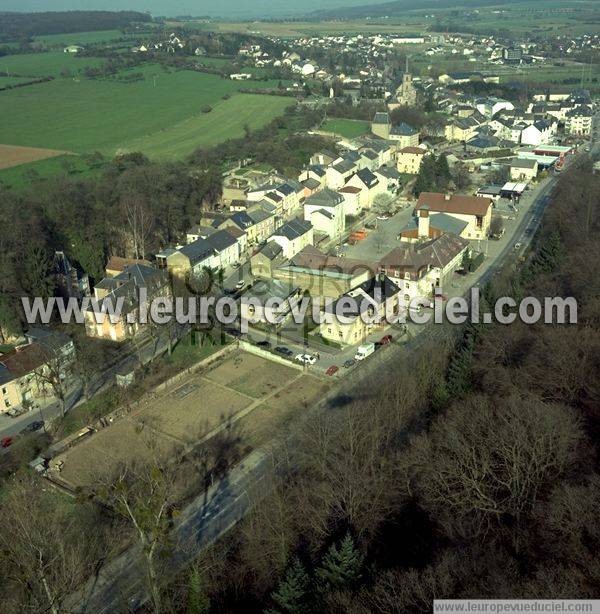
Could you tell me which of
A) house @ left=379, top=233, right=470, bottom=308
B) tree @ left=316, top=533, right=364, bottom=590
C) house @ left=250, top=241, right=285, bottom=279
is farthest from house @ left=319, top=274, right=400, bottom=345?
tree @ left=316, top=533, right=364, bottom=590

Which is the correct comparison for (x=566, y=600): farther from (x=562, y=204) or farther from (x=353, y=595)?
(x=562, y=204)

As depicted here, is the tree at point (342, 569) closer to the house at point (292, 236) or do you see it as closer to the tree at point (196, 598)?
the tree at point (196, 598)

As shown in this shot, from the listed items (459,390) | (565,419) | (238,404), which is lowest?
(238,404)

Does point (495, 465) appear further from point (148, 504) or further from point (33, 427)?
point (33, 427)

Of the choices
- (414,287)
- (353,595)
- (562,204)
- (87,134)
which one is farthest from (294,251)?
(87,134)

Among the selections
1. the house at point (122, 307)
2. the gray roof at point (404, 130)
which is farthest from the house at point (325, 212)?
the gray roof at point (404, 130)

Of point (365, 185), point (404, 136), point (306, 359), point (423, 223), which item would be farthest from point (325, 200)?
point (404, 136)
